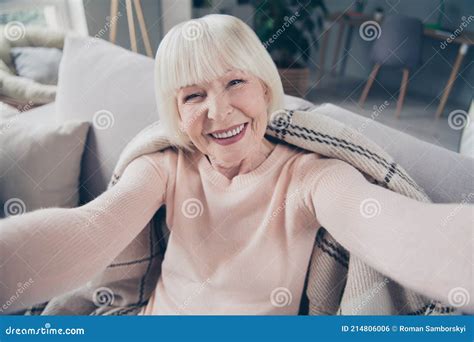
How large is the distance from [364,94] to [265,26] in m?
0.21

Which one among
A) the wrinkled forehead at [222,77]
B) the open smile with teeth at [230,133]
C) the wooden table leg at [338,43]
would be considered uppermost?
the wooden table leg at [338,43]

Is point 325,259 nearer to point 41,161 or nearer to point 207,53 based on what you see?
point 207,53

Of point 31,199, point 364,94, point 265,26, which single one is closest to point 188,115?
point 265,26

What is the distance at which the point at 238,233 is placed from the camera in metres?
0.61

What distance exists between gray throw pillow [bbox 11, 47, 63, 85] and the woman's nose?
1.48 ft

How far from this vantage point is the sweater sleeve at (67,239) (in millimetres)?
467

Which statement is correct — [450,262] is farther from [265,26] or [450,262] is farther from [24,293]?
[24,293]

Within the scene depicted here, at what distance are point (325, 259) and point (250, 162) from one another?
20 cm

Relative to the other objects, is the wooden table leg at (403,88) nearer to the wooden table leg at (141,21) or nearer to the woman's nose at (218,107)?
the woman's nose at (218,107)

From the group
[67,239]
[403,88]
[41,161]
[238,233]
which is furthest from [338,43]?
Result: [41,161]

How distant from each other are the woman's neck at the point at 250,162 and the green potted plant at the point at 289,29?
0.10 m

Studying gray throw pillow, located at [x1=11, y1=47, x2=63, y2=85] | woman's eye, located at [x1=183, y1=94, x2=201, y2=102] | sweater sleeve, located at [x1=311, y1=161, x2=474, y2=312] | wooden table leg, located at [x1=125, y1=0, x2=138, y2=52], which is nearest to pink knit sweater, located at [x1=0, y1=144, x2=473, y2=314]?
sweater sleeve, located at [x1=311, y1=161, x2=474, y2=312]

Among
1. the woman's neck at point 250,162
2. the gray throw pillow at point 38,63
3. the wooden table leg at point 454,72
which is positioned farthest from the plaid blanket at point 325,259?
the gray throw pillow at point 38,63

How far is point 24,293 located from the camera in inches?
19.3
